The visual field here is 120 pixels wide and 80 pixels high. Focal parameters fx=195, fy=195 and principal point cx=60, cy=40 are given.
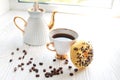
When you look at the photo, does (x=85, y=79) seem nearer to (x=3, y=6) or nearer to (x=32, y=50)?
(x=32, y=50)

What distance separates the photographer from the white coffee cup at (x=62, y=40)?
644 mm

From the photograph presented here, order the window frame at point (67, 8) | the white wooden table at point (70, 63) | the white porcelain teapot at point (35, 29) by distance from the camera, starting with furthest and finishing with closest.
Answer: the window frame at point (67, 8)
the white porcelain teapot at point (35, 29)
the white wooden table at point (70, 63)

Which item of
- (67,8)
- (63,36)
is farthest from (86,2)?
(63,36)

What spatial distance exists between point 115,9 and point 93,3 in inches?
5.3

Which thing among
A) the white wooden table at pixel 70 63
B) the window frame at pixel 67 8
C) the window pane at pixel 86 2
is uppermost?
the window pane at pixel 86 2

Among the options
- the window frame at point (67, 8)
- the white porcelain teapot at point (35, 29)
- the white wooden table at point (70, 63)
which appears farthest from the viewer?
the window frame at point (67, 8)

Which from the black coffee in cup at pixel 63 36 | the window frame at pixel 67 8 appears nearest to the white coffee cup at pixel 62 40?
the black coffee in cup at pixel 63 36

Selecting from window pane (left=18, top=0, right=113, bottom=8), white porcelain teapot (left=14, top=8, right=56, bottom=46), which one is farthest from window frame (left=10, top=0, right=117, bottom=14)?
white porcelain teapot (left=14, top=8, right=56, bottom=46)

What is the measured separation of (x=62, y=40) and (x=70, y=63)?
0.09 m

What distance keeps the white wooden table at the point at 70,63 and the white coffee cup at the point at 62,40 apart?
0.04 m

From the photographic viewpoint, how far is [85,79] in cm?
61

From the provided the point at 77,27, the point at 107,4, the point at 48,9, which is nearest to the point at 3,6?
the point at 48,9

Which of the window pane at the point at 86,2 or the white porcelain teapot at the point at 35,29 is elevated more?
the window pane at the point at 86,2

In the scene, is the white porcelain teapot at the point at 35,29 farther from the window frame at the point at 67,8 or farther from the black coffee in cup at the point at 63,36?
the window frame at the point at 67,8
